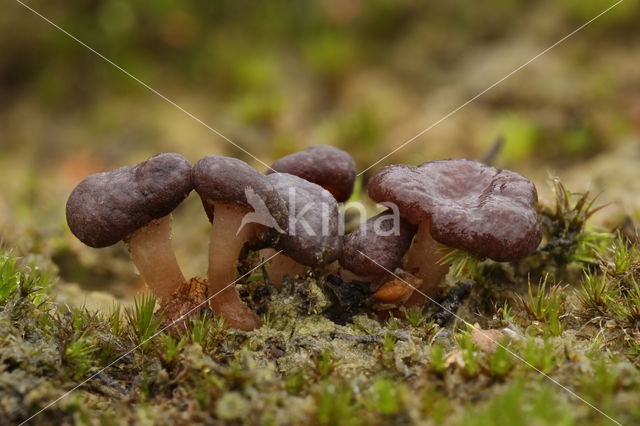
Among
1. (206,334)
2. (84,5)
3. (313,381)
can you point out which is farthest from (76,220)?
(84,5)

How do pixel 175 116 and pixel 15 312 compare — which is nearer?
pixel 15 312

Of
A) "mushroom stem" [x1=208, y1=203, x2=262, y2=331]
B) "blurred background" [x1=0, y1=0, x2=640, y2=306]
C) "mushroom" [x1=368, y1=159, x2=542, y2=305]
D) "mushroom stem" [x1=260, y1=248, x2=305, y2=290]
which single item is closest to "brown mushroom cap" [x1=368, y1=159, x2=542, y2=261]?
"mushroom" [x1=368, y1=159, x2=542, y2=305]

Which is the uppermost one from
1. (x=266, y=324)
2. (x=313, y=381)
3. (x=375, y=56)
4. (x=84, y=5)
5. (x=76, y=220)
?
(x=84, y=5)

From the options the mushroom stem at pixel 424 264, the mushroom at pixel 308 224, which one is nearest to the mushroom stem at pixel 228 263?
the mushroom at pixel 308 224

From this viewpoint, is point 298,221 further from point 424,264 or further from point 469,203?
point 469,203

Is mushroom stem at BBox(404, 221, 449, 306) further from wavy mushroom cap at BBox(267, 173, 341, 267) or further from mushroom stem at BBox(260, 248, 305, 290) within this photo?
mushroom stem at BBox(260, 248, 305, 290)

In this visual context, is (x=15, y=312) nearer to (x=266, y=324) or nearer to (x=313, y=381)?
(x=266, y=324)

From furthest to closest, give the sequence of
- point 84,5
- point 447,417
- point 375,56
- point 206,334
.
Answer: point 375,56
point 84,5
point 206,334
point 447,417
